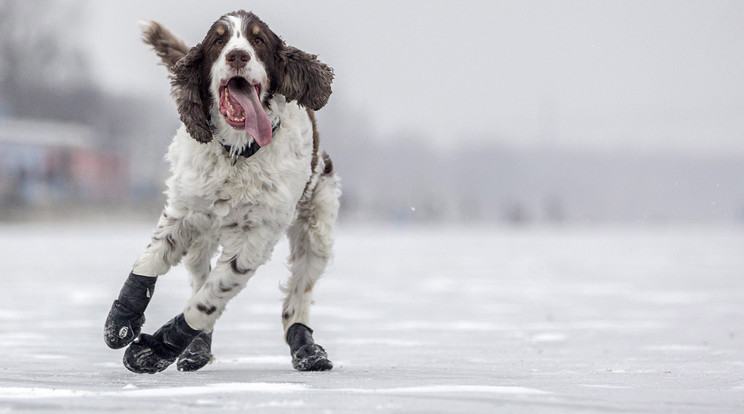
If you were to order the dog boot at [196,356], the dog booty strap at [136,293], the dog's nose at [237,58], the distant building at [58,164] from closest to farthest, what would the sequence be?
the dog's nose at [237,58], the dog booty strap at [136,293], the dog boot at [196,356], the distant building at [58,164]

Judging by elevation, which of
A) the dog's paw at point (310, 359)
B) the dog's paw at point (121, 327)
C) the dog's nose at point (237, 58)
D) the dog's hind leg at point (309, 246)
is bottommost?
the dog's paw at point (310, 359)

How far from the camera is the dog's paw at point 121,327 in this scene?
586 cm

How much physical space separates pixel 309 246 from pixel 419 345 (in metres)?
1.42

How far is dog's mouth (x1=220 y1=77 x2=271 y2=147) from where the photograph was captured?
5824 millimetres

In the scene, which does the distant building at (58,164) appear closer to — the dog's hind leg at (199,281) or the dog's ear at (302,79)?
the dog's hind leg at (199,281)

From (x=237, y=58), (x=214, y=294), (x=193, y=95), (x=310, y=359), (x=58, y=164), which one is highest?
(x=58, y=164)

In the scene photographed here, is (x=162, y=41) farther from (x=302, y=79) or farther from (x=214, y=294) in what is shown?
(x=214, y=294)

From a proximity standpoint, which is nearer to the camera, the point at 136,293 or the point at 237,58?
the point at 237,58

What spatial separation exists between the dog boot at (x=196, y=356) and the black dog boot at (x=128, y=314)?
1.44ft

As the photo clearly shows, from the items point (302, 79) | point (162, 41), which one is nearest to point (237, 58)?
point (302, 79)

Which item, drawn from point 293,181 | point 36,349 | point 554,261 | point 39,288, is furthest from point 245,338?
point 554,261

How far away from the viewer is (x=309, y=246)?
690 cm

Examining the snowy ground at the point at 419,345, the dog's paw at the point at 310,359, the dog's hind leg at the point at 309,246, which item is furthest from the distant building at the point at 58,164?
the dog's paw at the point at 310,359

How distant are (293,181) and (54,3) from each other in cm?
6301
